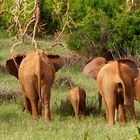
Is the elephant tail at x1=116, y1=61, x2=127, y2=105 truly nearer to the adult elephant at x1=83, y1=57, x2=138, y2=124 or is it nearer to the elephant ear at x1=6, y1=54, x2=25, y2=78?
the adult elephant at x1=83, y1=57, x2=138, y2=124

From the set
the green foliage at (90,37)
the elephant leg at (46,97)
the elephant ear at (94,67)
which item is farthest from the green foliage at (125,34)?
the elephant leg at (46,97)

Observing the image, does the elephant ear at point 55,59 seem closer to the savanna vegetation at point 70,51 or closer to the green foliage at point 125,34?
the savanna vegetation at point 70,51

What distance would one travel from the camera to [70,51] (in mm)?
18172

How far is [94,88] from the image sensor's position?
13422mm

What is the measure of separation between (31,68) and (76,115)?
3.33ft

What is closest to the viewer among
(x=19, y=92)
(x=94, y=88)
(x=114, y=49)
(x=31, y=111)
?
(x=31, y=111)

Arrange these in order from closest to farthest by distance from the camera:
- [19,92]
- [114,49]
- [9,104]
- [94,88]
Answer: [9,104]
[19,92]
[94,88]
[114,49]

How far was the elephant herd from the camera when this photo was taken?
9289 millimetres

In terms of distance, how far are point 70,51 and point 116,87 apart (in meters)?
8.95

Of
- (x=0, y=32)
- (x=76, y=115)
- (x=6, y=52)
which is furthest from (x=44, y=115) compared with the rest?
(x=0, y=32)

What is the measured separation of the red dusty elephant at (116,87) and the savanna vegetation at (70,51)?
0.27 metres

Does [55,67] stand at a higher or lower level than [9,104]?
higher

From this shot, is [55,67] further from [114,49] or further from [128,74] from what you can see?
[114,49]

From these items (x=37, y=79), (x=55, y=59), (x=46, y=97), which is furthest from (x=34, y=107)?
(x=55, y=59)
